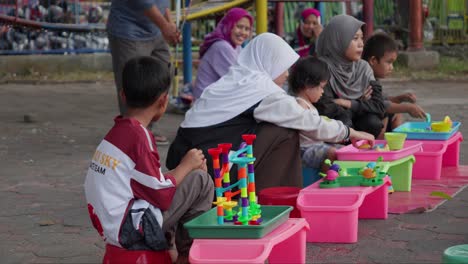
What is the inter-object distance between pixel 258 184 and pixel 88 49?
10146mm

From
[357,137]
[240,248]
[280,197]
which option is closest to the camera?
[240,248]

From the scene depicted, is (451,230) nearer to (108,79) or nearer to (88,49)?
(108,79)

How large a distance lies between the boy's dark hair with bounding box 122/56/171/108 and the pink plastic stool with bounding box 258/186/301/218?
39.5 inches

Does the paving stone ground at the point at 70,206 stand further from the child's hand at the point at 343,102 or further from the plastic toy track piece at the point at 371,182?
the child's hand at the point at 343,102

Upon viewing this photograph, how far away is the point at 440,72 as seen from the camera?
539 inches

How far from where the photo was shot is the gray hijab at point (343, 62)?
21.5 feet

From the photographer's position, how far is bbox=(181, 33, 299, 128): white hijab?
5.25 metres

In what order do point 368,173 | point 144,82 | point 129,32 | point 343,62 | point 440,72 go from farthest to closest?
point 440,72 < point 129,32 < point 343,62 < point 368,173 < point 144,82

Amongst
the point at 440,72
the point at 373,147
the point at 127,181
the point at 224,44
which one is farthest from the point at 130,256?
the point at 440,72

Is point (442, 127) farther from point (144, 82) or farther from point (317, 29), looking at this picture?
point (317, 29)

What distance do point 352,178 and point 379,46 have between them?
2327 mm

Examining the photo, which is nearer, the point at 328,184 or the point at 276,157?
the point at 328,184

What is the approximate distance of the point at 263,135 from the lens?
207 inches

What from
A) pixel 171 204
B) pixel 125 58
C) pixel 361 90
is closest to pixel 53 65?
pixel 125 58
